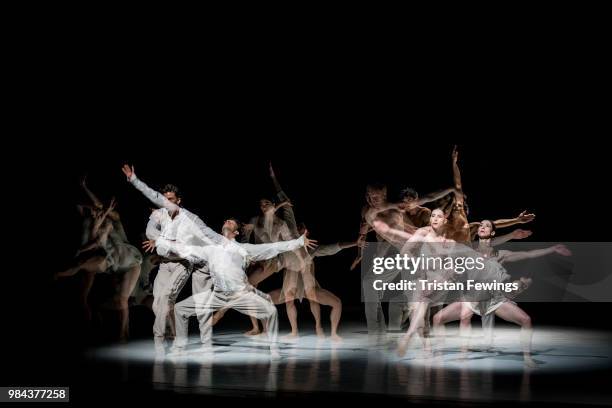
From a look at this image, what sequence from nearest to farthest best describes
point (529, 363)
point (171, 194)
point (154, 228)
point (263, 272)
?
1. point (529, 363)
2. point (171, 194)
3. point (154, 228)
4. point (263, 272)

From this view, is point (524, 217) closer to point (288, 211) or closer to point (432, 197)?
point (432, 197)

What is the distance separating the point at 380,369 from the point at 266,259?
1.90 metres

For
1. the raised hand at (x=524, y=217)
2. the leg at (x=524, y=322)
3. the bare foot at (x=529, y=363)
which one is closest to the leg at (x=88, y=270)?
the raised hand at (x=524, y=217)

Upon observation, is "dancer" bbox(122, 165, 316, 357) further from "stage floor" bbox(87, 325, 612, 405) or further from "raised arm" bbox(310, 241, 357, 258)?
"raised arm" bbox(310, 241, 357, 258)

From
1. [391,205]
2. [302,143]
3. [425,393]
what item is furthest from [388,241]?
[425,393]

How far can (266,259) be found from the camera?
28.2 feet

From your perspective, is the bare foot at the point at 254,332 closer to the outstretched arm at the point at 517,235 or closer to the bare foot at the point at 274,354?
the bare foot at the point at 274,354

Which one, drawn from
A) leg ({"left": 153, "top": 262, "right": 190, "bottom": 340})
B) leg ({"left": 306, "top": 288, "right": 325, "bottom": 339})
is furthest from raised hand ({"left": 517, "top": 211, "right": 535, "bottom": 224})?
leg ({"left": 153, "top": 262, "right": 190, "bottom": 340})

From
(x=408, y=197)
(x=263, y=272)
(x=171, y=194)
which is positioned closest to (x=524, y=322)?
(x=408, y=197)

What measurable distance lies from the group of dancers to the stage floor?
244 mm

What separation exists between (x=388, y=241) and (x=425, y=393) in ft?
10.5

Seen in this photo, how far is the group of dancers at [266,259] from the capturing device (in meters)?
7.75

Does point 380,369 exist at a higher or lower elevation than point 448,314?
lower

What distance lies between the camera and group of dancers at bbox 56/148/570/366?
7.75 m
